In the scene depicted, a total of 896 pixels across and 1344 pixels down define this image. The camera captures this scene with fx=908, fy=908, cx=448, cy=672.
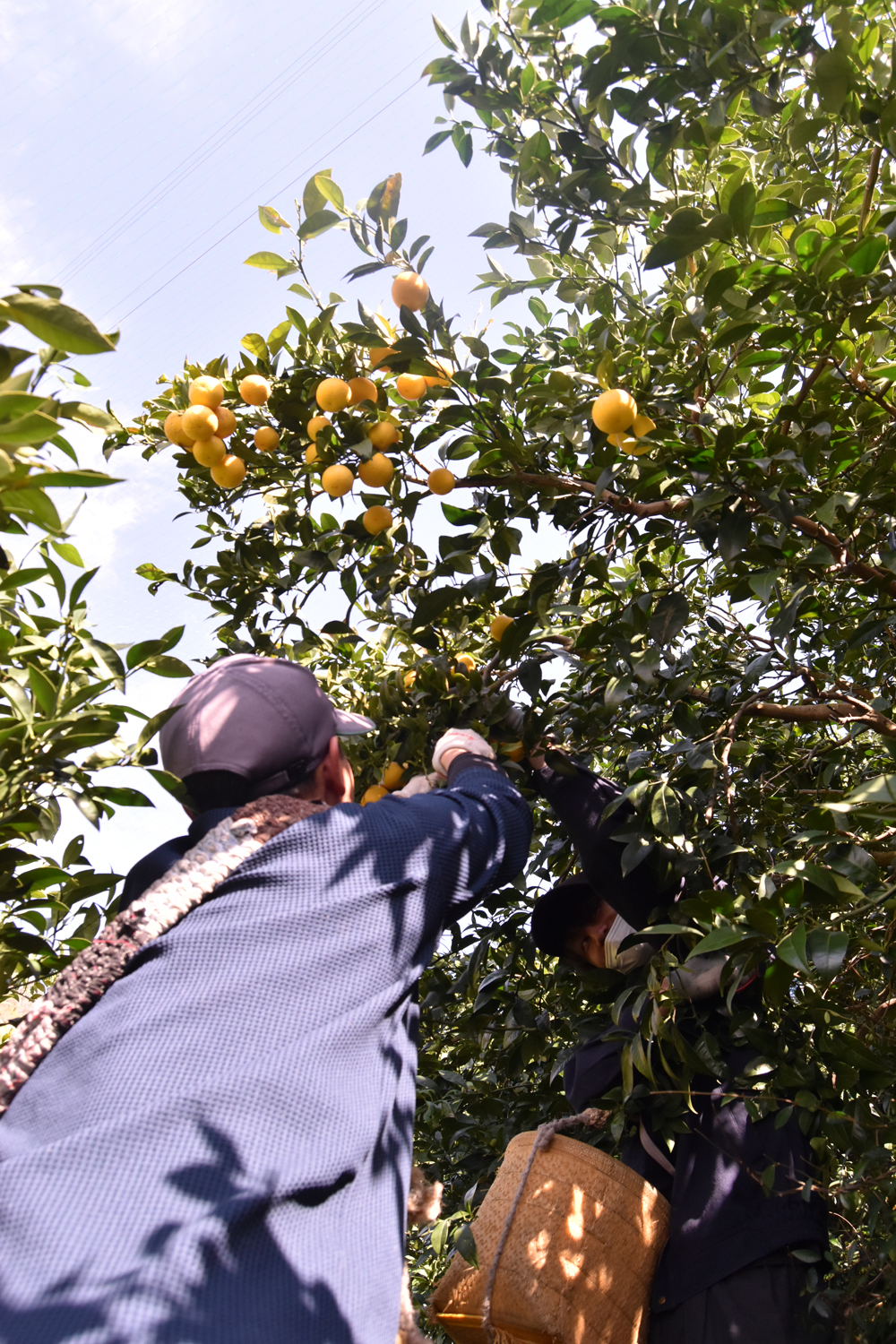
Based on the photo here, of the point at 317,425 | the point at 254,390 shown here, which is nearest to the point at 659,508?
the point at 317,425

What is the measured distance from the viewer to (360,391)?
1514 mm

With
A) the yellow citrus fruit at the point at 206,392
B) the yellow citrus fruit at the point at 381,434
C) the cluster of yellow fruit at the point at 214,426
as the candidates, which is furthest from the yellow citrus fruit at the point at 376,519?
the yellow citrus fruit at the point at 206,392

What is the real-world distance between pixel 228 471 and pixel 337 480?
0.22 m

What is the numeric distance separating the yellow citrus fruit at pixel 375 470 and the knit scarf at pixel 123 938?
676 mm

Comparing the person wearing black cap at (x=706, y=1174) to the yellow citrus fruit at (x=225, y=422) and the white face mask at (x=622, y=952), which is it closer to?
the white face mask at (x=622, y=952)

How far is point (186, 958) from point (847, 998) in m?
1.24

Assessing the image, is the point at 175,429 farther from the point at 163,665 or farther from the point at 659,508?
the point at 659,508

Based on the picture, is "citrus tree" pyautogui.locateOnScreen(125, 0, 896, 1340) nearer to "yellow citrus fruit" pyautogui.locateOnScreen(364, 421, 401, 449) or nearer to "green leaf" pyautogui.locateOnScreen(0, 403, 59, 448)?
"yellow citrus fruit" pyautogui.locateOnScreen(364, 421, 401, 449)

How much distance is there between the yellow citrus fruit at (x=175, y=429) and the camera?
1532 mm

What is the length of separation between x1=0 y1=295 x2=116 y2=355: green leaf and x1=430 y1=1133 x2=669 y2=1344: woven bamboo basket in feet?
4.39

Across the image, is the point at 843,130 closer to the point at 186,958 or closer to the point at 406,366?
the point at 406,366

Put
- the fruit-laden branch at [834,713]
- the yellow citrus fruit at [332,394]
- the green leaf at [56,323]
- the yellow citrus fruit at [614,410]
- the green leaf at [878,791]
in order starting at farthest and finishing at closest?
the yellow citrus fruit at [332,394] → the fruit-laden branch at [834,713] → the yellow citrus fruit at [614,410] → the green leaf at [878,791] → the green leaf at [56,323]

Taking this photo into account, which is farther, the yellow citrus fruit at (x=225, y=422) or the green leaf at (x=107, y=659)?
the yellow citrus fruit at (x=225, y=422)

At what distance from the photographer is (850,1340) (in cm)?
127
